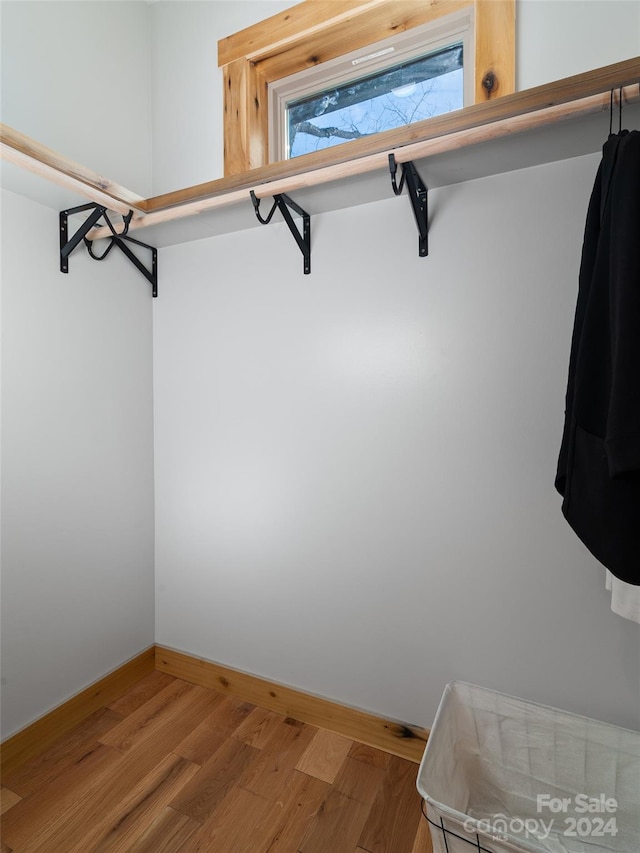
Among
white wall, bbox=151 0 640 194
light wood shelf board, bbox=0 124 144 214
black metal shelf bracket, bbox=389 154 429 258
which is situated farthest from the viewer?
white wall, bbox=151 0 640 194

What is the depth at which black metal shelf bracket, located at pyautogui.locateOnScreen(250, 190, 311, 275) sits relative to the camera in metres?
1.47

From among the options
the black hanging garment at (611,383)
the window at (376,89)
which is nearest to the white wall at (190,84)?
the window at (376,89)

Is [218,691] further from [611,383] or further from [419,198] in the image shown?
[419,198]

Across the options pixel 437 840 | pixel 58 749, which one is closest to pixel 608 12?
pixel 437 840

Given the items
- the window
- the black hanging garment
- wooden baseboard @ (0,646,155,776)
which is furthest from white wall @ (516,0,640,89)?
wooden baseboard @ (0,646,155,776)

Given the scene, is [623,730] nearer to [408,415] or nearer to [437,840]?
[437,840]

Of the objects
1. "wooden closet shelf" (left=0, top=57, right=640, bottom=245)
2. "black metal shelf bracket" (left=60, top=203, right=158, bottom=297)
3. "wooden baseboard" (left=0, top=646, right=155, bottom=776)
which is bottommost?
"wooden baseboard" (left=0, top=646, right=155, bottom=776)

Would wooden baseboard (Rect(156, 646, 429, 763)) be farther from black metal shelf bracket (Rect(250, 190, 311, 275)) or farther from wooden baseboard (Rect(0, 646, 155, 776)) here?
black metal shelf bracket (Rect(250, 190, 311, 275))

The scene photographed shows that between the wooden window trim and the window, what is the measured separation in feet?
0.13

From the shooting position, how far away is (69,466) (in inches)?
67.4

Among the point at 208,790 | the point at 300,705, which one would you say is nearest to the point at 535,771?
the point at 300,705

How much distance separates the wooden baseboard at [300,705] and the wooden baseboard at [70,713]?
4.8 inches

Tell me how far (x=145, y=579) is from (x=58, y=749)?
65 cm

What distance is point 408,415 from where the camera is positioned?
5.12 ft
